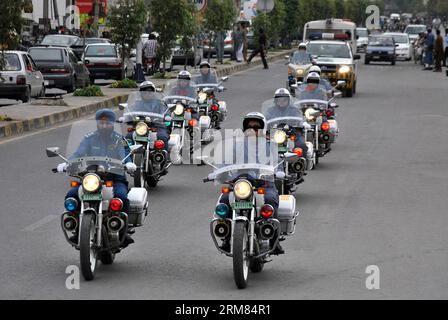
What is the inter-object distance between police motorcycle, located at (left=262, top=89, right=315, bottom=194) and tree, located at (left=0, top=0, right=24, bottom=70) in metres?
10.2

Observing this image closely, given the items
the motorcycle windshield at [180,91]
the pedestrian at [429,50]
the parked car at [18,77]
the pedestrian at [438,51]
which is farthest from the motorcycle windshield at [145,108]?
the pedestrian at [429,50]

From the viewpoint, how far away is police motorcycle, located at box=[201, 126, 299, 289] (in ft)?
32.1

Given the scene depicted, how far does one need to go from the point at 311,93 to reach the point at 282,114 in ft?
13.5

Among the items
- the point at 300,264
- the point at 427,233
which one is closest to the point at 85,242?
the point at 300,264

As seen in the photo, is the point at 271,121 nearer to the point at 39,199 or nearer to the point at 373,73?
the point at 39,199

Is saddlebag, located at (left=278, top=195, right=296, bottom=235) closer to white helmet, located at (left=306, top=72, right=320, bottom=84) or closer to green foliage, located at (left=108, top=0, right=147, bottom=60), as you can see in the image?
white helmet, located at (left=306, top=72, right=320, bottom=84)

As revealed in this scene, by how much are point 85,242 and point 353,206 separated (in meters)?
5.59

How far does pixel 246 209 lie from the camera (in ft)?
32.6

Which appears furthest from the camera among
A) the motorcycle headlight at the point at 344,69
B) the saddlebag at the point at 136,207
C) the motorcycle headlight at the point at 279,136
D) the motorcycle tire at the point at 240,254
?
the motorcycle headlight at the point at 344,69

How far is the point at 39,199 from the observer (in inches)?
595

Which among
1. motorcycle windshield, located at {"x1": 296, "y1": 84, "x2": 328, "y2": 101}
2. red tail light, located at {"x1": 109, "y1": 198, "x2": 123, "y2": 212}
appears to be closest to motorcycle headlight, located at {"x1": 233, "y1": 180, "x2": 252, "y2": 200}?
red tail light, located at {"x1": 109, "y1": 198, "x2": 123, "y2": 212}

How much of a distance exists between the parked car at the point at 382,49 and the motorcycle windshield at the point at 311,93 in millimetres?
43822

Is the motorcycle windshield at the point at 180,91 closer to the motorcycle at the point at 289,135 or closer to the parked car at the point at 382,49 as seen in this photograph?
the motorcycle at the point at 289,135

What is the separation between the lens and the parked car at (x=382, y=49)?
6294 centimetres
